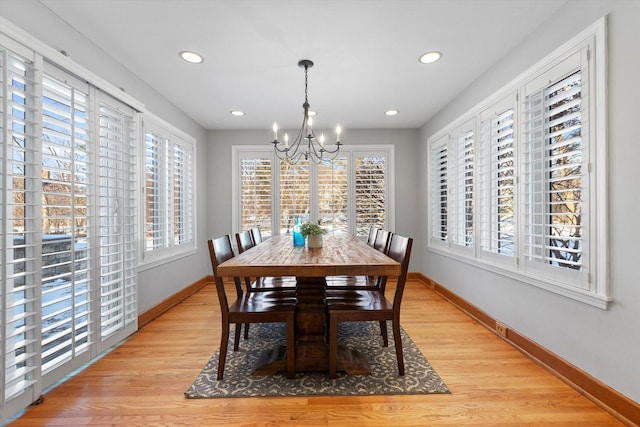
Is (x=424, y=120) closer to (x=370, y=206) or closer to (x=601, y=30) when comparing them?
(x=370, y=206)

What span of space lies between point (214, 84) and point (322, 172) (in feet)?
6.95

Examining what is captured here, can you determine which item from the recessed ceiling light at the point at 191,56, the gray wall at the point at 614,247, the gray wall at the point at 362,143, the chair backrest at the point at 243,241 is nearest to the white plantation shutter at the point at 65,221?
the recessed ceiling light at the point at 191,56

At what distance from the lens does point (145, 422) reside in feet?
5.31

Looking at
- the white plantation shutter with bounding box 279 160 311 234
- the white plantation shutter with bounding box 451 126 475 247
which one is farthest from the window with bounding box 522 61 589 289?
the white plantation shutter with bounding box 279 160 311 234

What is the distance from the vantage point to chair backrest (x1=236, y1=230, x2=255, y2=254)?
2.63 metres

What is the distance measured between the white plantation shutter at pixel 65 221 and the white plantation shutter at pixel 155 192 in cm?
90

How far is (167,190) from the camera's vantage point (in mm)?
3555

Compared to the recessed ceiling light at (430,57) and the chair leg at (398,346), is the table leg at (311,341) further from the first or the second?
the recessed ceiling light at (430,57)

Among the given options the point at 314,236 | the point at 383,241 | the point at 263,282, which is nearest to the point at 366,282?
the point at 383,241

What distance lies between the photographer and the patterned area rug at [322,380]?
73.2 inches

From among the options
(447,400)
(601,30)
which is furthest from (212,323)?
(601,30)

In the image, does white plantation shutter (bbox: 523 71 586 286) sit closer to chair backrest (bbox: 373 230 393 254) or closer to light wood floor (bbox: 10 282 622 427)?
light wood floor (bbox: 10 282 622 427)

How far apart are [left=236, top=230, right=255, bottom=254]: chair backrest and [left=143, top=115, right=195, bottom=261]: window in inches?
41.1

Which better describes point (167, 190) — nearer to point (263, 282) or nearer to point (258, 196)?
point (258, 196)
